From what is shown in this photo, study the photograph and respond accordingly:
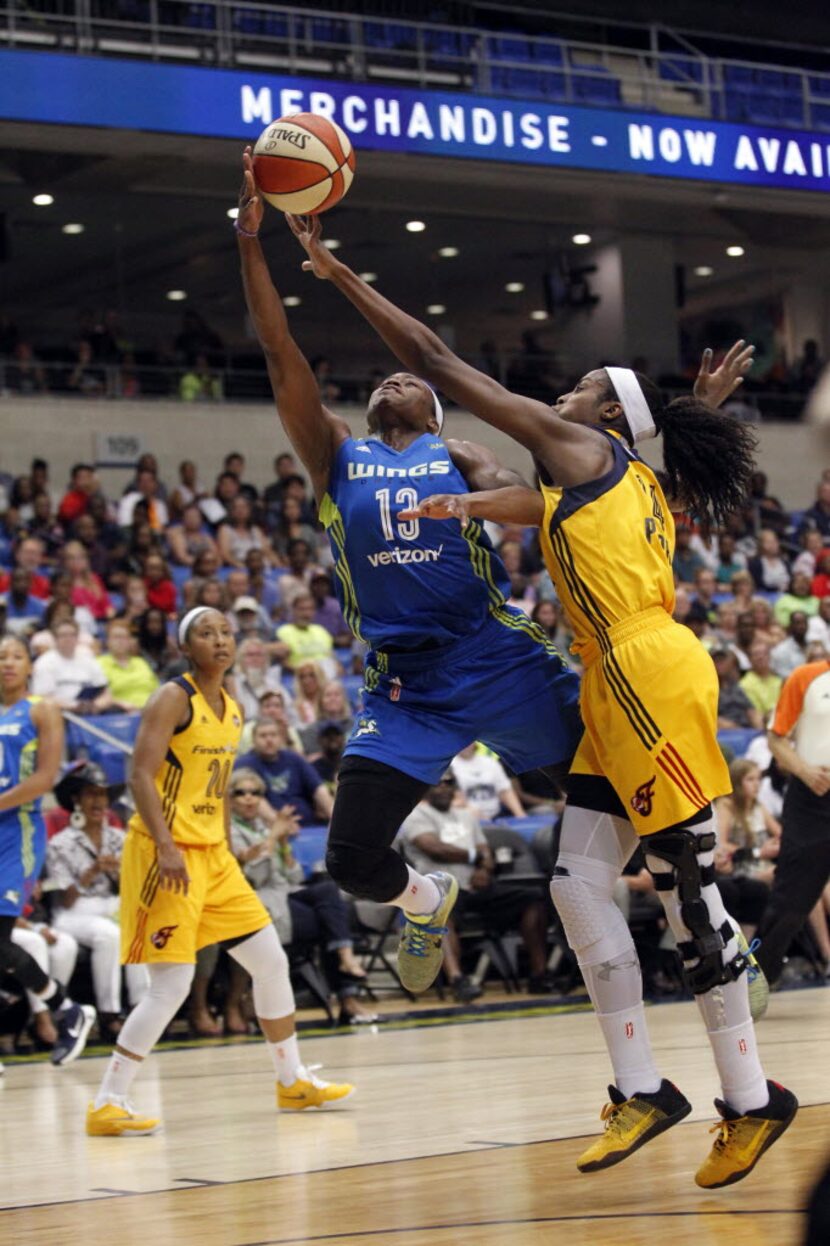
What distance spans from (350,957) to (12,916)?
2.64 metres

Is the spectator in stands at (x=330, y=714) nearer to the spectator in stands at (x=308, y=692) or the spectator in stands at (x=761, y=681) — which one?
the spectator in stands at (x=308, y=692)

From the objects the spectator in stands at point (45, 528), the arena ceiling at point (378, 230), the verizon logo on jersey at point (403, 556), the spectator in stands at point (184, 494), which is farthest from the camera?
the arena ceiling at point (378, 230)

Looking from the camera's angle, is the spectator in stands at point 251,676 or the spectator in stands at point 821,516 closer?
the spectator in stands at point 251,676

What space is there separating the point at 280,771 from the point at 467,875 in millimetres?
1423

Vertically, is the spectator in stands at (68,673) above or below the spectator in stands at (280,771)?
above

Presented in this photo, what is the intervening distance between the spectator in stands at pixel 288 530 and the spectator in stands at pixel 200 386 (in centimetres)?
373

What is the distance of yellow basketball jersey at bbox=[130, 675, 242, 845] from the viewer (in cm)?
745

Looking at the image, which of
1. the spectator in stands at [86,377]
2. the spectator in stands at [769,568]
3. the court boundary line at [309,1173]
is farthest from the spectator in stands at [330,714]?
the spectator in stands at [86,377]

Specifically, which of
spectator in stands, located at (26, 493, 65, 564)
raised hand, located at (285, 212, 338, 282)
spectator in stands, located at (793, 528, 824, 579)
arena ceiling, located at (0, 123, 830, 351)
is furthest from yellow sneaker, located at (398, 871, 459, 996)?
arena ceiling, located at (0, 123, 830, 351)

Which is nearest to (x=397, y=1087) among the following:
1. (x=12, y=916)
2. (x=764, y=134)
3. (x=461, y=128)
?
(x=12, y=916)

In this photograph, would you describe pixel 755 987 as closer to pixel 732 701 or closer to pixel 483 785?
pixel 483 785

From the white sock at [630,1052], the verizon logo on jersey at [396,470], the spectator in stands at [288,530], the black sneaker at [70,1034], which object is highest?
the spectator in stands at [288,530]

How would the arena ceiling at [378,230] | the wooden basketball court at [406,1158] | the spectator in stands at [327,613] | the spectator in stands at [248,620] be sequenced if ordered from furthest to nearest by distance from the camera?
the arena ceiling at [378,230], the spectator in stands at [327,613], the spectator in stands at [248,620], the wooden basketball court at [406,1158]

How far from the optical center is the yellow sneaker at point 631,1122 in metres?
4.97
